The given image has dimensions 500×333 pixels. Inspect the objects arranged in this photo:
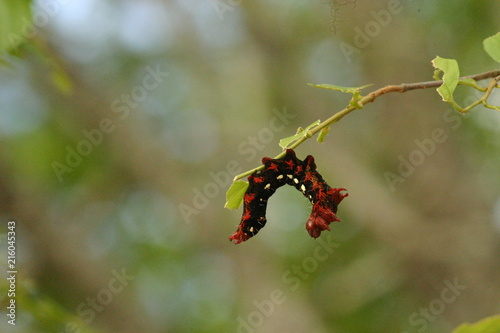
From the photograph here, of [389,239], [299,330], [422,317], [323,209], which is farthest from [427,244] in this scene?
[323,209]

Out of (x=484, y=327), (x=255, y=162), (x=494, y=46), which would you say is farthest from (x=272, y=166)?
(x=255, y=162)

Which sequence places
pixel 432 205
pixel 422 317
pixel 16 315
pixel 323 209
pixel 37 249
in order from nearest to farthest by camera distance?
pixel 323 209 < pixel 16 315 < pixel 37 249 < pixel 432 205 < pixel 422 317

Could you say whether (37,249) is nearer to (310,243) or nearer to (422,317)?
(310,243)

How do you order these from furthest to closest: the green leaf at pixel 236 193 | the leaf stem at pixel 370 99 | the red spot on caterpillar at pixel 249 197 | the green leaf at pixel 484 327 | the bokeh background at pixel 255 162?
the bokeh background at pixel 255 162 < the red spot on caterpillar at pixel 249 197 < the green leaf at pixel 236 193 < the leaf stem at pixel 370 99 < the green leaf at pixel 484 327

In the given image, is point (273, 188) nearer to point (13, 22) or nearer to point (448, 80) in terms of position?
point (448, 80)

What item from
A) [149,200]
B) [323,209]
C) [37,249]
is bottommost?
[323,209]

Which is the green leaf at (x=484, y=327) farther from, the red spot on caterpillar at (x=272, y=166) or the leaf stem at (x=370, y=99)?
the red spot on caterpillar at (x=272, y=166)

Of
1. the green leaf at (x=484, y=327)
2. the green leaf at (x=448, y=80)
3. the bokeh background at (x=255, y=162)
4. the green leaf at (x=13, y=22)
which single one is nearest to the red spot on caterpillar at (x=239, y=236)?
the green leaf at (x=448, y=80)
